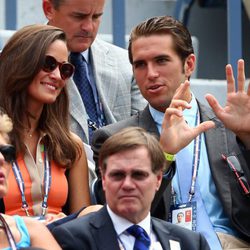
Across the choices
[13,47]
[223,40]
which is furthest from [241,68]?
[223,40]

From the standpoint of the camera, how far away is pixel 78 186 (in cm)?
552

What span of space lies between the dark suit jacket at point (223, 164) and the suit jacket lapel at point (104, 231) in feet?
1.96

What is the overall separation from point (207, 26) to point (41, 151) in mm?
5066

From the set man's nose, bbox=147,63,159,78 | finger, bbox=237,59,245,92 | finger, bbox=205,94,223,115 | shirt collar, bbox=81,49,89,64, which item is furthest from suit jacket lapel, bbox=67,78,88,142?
finger, bbox=237,59,245,92

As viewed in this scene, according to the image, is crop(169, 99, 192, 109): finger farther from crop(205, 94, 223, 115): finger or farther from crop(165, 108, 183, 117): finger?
crop(205, 94, 223, 115): finger

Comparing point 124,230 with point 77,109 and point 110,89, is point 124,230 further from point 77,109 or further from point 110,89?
point 110,89

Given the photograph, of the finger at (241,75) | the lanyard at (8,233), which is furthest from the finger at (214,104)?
the lanyard at (8,233)

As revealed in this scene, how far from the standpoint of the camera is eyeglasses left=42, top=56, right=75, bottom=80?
5.49 meters

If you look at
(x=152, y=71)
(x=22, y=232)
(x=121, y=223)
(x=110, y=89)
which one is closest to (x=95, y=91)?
(x=110, y=89)

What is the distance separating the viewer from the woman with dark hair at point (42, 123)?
536 cm

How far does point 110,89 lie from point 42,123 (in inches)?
29.3

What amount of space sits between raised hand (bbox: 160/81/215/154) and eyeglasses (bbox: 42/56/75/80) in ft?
1.75

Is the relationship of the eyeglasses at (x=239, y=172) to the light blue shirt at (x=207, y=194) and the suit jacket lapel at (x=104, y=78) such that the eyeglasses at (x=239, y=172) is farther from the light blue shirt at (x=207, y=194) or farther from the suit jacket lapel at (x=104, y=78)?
the suit jacket lapel at (x=104, y=78)

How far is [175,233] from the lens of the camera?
495cm
